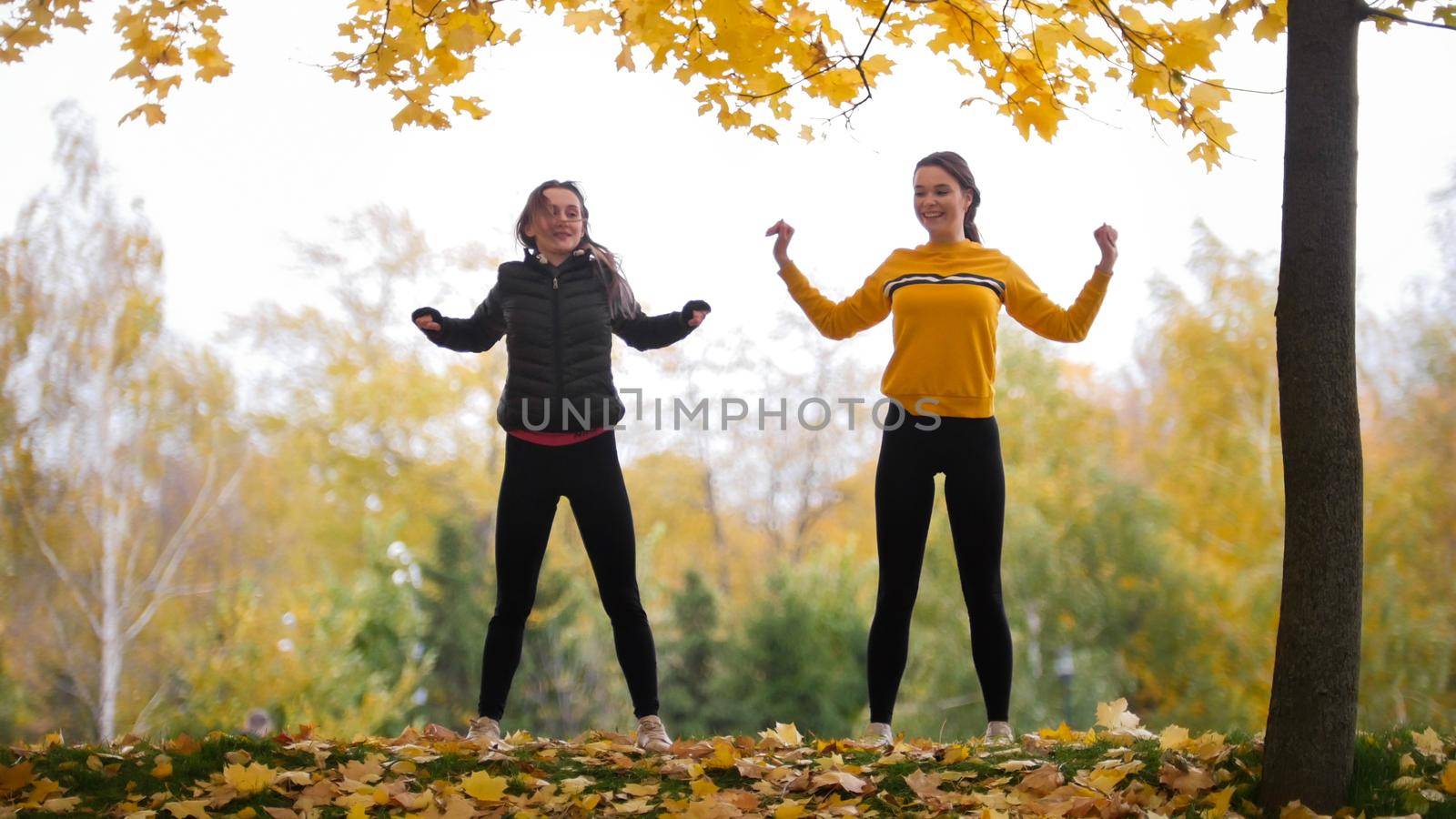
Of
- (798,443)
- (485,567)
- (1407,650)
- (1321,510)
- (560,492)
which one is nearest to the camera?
(1321,510)

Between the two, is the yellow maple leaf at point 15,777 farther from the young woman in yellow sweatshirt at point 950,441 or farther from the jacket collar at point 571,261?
the young woman in yellow sweatshirt at point 950,441

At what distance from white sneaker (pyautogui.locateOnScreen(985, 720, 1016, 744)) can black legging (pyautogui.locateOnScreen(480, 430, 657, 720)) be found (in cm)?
104

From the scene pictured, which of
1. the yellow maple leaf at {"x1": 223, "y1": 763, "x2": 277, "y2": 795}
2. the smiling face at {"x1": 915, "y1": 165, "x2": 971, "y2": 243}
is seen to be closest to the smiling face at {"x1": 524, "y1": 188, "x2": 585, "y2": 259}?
the smiling face at {"x1": 915, "y1": 165, "x2": 971, "y2": 243}

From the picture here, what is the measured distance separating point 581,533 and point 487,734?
0.68 m

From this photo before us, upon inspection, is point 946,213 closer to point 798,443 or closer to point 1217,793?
point 1217,793

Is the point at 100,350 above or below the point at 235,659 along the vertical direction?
above

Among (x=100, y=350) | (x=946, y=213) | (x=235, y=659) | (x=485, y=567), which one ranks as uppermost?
(x=100, y=350)

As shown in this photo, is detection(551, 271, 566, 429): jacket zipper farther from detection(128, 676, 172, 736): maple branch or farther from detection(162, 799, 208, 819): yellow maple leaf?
detection(128, 676, 172, 736): maple branch

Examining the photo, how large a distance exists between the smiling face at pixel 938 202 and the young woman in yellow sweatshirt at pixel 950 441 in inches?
3.6

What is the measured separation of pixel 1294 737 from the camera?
296 cm

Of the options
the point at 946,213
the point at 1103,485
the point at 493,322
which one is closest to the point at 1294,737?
the point at 946,213

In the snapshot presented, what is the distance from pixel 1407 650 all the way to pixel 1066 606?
452 centimetres

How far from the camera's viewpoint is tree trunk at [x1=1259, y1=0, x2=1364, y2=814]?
2936 millimetres

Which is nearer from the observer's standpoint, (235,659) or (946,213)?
(946,213)
